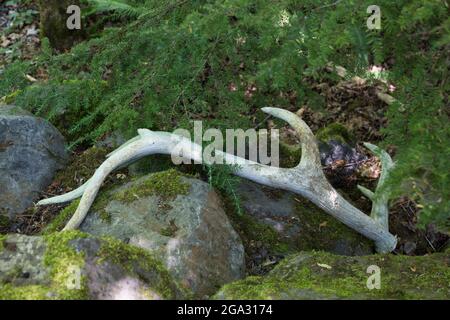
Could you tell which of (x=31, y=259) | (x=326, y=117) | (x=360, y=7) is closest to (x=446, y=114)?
(x=360, y=7)

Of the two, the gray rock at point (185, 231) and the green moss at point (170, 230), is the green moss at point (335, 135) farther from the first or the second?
the green moss at point (170, 230)

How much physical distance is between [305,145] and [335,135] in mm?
1289

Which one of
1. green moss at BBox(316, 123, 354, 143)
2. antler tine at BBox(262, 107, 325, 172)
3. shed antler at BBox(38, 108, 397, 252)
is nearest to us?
shed antler at BBox(38, 108, 397, 252)

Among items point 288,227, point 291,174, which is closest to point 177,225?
point 288,227

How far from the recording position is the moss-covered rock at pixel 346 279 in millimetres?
3527

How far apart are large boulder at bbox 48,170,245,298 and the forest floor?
616mm

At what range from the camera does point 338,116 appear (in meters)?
7.88

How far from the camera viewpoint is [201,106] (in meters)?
5.07

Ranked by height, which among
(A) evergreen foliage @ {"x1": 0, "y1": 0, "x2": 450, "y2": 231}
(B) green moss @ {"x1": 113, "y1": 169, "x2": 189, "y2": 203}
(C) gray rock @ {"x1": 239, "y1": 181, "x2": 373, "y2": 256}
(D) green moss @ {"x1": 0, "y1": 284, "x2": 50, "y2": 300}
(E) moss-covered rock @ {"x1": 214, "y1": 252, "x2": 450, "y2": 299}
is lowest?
(C) gray rock @ {"x1": 239, "y1": 181, "x2": 373, "y2": 256}

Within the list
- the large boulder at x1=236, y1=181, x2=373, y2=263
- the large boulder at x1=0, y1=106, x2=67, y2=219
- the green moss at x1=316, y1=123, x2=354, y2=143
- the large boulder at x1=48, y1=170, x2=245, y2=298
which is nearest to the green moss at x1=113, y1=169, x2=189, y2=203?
the large boulder at x1=48, y1=170, x2=245, y2=298

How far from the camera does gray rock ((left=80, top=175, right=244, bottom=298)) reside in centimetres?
418

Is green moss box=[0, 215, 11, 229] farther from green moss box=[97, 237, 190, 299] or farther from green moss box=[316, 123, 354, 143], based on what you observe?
green moss box=[316, 123, 354, 143]

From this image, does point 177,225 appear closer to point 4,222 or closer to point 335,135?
point 4,222

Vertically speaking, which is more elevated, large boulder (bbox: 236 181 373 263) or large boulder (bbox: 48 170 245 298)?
large boulder (bbox: 48 170 245 298)
